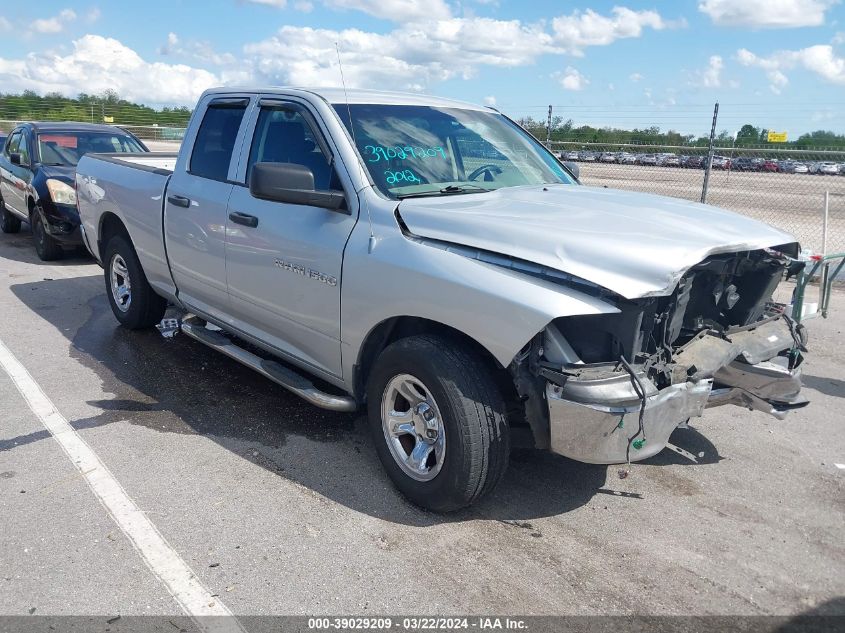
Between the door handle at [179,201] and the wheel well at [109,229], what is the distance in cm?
122

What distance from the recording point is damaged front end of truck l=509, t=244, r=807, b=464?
3.07 m

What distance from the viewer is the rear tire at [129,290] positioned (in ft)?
20.3

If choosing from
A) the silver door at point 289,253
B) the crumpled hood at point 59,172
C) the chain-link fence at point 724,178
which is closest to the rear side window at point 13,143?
the crumpled hood at point 59,172

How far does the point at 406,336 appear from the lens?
12.4 feet

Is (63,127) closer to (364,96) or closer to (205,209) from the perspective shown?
(205,209)

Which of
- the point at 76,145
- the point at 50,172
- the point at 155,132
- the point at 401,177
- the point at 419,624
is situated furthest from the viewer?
the point at 155,132

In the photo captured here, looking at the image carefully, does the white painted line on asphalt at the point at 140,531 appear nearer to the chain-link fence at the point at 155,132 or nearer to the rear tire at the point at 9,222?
the rear tire at the point at 9,222

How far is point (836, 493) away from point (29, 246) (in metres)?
11.1

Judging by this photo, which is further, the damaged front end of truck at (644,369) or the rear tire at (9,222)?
the rear tire at (9,222)

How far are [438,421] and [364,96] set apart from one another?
2.19m

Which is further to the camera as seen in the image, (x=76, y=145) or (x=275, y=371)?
(x=76, y=145)

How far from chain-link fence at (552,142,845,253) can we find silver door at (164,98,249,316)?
10.7 m

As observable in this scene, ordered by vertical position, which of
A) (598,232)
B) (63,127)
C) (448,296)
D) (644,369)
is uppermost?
(63,127)

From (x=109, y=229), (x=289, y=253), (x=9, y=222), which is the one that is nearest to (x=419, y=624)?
(x=289, y=253)
